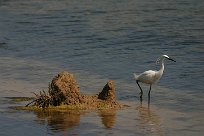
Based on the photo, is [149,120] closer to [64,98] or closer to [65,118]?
[65,118]

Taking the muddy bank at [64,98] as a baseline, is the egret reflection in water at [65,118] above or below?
below

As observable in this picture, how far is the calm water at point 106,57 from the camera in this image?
15.4 m

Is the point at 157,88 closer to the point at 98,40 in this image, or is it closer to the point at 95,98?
the point at 95,98

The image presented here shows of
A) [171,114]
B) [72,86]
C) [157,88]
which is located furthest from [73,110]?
[157,88]

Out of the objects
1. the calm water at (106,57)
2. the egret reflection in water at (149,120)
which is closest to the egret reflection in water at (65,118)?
the calm water at (106,57)

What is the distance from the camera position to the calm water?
15366mm

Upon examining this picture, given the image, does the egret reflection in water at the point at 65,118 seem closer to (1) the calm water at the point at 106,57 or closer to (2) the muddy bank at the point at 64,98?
(1) the calm water at the point at 106,57

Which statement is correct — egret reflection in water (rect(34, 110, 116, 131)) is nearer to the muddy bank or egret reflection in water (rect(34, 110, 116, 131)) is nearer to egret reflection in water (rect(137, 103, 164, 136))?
the muddy bank

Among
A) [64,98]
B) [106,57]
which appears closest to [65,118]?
[64,98]

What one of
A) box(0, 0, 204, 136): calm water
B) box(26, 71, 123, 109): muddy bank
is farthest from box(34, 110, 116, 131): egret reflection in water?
box(26, 71, 123, 109): muddy bank

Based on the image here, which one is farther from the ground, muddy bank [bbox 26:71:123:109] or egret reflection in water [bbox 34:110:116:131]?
muddy bank [bbox 26:71:123:109]

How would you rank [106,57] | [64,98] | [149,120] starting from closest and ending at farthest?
[149,120] → [64,98] → [106,57]

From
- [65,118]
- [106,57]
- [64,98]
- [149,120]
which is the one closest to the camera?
[65,118]

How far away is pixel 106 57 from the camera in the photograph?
26.8 metres
